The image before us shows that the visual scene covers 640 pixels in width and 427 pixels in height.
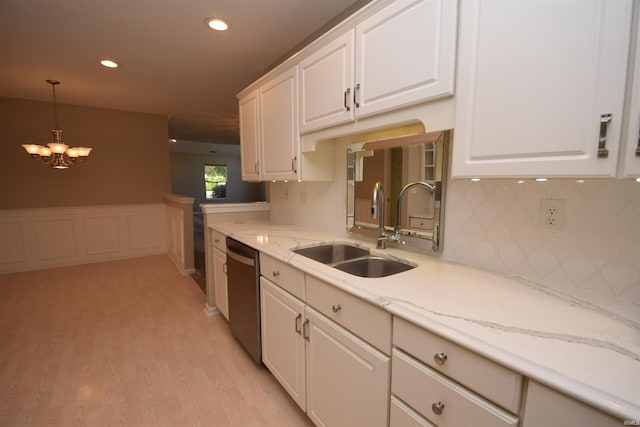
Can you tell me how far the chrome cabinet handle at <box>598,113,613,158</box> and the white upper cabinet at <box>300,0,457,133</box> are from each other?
0.47m

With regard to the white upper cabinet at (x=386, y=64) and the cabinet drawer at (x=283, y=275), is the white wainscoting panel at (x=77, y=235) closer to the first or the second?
the cabinet drawer at (x=283, y=275)

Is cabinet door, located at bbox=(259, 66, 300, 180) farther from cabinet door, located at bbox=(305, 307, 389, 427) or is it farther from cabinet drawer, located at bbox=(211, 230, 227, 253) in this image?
cabinet door, located at bbox=(305, 307, 389, 427)

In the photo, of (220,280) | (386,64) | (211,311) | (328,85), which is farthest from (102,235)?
(386,64)

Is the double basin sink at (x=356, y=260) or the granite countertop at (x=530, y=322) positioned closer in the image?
the granite countertop at (x=530, y=322)

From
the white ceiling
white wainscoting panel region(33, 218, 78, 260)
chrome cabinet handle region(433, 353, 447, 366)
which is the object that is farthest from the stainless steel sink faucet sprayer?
white wainscoting panel region(33, 218, 78, 260)

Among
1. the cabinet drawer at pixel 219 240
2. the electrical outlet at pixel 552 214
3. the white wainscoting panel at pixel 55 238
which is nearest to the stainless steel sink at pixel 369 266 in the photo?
the electrical outlet at pixel 552 214

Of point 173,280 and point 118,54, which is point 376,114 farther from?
point 173,280

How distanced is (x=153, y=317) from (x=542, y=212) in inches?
128

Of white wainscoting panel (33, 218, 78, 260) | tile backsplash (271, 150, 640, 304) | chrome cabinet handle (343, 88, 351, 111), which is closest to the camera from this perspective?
tile backsplash (271, 150, 640, 304)

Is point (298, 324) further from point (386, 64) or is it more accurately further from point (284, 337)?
point (386, 64)

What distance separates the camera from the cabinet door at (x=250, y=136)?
2.52 metres

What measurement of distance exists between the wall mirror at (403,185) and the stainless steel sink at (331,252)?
0.15m

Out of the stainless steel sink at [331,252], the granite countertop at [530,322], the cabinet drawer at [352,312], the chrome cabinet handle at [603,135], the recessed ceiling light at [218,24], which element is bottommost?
the cabinet drawer at [352,312]

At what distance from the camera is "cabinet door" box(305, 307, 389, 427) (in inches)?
41.4
